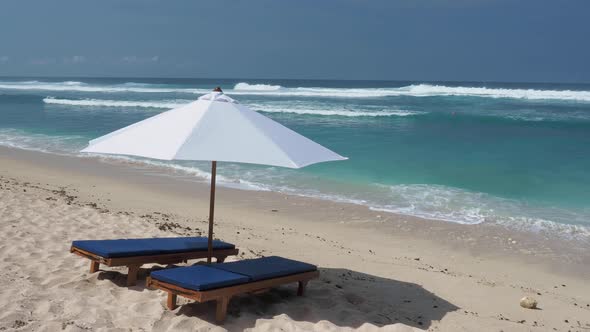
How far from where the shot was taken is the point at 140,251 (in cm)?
589

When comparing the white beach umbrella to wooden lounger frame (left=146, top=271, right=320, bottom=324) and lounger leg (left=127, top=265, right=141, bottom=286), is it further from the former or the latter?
lounger leg (left=127, top=265, right=141, bottom=286)

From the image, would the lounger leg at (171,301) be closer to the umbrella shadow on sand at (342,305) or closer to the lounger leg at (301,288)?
the umbrella shadow on sand at (342,305)

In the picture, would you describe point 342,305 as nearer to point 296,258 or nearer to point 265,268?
point 265,268

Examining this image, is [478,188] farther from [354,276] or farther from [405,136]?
[405,136]

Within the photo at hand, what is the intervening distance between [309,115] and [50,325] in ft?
93.0

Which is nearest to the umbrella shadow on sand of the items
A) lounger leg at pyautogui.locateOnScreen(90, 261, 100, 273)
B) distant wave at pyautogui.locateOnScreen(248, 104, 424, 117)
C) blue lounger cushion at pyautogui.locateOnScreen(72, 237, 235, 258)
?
blue lounger cushion at pyautogui.locateOnScreen(72, 237, 235, 258)

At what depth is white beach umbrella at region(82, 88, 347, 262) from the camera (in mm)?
4941

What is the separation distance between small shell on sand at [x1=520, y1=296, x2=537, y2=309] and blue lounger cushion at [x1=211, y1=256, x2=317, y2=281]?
2.43 meters

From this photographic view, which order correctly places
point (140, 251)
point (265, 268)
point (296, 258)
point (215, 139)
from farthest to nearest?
point (296, 258) < point (140, 251) < point (265, 268) < point (215, 139)

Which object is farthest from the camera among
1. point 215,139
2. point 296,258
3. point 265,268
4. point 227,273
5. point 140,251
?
point 296,258

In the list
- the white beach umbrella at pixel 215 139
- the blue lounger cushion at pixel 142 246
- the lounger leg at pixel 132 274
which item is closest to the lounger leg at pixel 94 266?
the blue lounger cushion at pixel 142 246

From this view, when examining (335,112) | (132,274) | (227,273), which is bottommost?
(132,274)

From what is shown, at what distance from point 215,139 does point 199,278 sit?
121 centimetres

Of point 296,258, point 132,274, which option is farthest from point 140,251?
point 296,258
